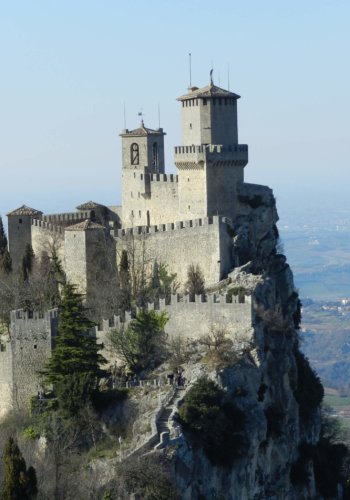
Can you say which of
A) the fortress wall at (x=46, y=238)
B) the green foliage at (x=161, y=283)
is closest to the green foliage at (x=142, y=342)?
the green foliage at (x=161, y=283)

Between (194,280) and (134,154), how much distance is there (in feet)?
42.0

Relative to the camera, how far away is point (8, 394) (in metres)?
55.4

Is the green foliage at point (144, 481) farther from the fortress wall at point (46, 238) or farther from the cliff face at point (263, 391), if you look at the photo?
the fortress wall at point (46, 238)

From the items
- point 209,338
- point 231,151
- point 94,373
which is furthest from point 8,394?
point 231,151

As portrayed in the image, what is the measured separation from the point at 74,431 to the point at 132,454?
475cm

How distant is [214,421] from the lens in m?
50.7

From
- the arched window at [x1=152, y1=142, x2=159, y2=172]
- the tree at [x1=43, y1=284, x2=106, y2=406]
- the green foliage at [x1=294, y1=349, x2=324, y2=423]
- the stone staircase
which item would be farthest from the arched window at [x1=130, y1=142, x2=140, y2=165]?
the stone staircase

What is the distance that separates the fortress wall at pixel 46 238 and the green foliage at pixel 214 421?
1719 centimetres

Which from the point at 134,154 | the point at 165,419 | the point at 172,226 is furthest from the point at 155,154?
the point at 165,419

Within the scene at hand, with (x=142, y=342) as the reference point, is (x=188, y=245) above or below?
above

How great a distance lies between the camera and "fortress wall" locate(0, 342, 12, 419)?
2180 inches

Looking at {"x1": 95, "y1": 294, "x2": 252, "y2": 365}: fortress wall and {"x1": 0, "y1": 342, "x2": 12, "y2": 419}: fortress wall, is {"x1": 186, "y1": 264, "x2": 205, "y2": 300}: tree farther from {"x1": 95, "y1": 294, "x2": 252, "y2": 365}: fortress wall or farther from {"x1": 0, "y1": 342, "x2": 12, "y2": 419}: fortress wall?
{"x1": 0, "y1": 342, "x2": 12, "y2": 419}: fortress wall

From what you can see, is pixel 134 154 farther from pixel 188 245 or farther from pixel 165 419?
pixel 165 419

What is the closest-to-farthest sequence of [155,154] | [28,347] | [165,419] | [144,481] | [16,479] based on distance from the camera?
1. [16,479]
2. [144,481]
3. [165,419]
4. [28,347]
5. [155,154]
